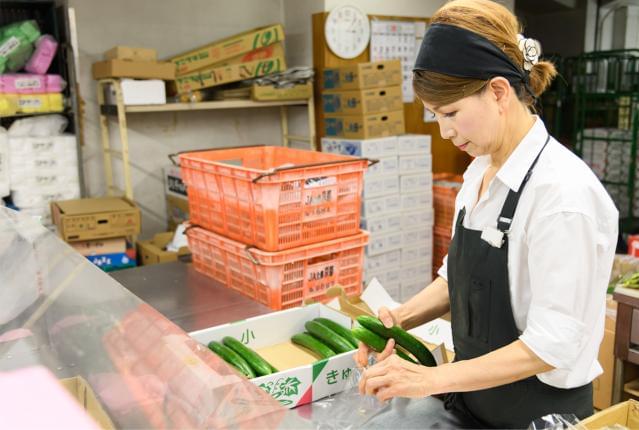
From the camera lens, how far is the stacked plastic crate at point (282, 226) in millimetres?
2150

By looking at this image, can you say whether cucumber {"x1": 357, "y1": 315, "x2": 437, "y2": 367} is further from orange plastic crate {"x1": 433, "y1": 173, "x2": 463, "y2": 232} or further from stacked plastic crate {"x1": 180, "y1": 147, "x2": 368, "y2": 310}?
orange plastic crate {"x1": 433, "y1": 173, "x2": 463, "y2": 232}

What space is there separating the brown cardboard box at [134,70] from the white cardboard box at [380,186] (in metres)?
1.61

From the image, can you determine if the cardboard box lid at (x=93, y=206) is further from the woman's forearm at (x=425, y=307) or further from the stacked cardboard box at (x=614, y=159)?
the stacked cardboard box at (x=614, y=159)

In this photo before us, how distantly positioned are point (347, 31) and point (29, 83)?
2.47 metres

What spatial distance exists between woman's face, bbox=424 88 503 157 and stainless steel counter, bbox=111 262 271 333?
46.4 inches

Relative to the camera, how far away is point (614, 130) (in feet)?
21.9

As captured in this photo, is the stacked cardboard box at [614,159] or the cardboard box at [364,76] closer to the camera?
the cardboard box at [364,76]

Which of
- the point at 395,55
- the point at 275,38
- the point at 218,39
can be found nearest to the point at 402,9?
the point at 395,55

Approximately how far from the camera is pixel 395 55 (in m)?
5.29

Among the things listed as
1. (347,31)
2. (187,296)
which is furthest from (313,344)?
(347,31)

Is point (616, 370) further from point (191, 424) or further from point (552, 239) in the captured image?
point (191, 424)

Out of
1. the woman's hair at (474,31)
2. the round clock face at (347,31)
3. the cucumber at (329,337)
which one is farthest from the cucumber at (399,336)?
the round clock face at (347,31)

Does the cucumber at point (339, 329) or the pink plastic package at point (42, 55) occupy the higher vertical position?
the pink plastic package at point (42, 55)

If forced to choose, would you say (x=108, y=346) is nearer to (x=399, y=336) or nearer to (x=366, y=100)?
(x=399, y=336)
